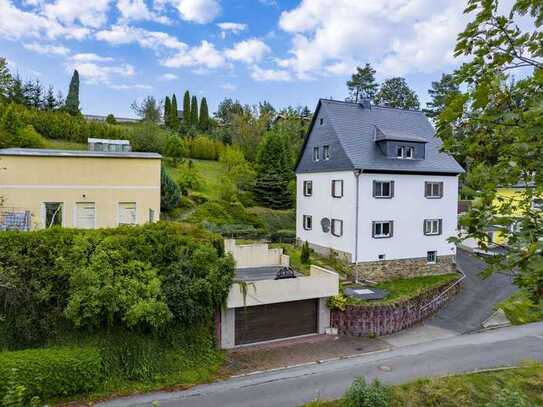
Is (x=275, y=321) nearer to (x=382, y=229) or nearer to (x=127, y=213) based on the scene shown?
(x=127, y=213)

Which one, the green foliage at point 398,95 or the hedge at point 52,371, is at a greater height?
the green foliage at point 398,95

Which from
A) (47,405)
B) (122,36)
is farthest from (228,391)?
(122,36)

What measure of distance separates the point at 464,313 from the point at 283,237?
591 inches

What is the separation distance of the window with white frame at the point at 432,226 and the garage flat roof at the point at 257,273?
1001 centimetres

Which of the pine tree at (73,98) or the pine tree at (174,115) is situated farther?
the pine tree at (174,115)

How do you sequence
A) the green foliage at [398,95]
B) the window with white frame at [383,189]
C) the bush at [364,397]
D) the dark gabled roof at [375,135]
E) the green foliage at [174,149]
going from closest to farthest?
the bush at [364,397] < the window with white frame at [383,189] < the dark gabled roof at [375,135] < the green foliage at [174,149] < the green foliage at [398,95]

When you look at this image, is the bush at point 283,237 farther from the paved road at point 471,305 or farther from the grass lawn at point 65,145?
the grass lawn at point 65,145

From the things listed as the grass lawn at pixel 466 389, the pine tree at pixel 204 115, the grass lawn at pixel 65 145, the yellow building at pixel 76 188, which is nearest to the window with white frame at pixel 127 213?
the yellow building at pixel 76 188

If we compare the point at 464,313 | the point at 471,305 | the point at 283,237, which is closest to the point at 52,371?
the point at 464,313

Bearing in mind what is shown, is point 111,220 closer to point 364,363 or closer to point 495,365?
point 364,363

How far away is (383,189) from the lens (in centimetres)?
2389

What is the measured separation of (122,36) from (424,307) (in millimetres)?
22699

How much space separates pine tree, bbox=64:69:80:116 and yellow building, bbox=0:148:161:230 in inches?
1543

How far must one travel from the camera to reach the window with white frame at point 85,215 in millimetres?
19328
